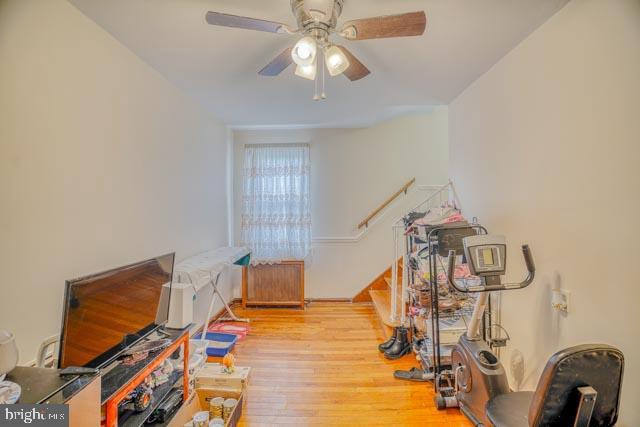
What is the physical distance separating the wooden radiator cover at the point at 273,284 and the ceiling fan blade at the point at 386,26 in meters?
2.98

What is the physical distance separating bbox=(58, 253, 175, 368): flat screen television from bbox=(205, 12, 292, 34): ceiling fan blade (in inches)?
51.2

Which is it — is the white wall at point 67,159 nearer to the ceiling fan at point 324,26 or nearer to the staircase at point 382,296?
the ceiling fan at point 324,26

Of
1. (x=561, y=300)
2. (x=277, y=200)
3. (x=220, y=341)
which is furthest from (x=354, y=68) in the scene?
(x=220, y=341)

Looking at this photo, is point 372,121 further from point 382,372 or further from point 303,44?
point 382,372

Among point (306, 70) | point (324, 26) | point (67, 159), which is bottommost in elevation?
point (67, 159)

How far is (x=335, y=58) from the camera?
5.09 ft

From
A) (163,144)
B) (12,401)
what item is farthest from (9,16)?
(12,401)

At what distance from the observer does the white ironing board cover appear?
2.27 meters

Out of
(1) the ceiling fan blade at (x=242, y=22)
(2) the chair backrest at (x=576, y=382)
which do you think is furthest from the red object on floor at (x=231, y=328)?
(1) the ceiling fan blade at (x=242, y=22)

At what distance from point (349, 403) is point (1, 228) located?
218 centimetres

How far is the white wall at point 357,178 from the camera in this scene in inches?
161

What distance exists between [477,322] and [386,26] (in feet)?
5.66

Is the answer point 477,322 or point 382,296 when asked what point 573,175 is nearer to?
point 477,322

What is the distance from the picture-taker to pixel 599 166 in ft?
4.39
